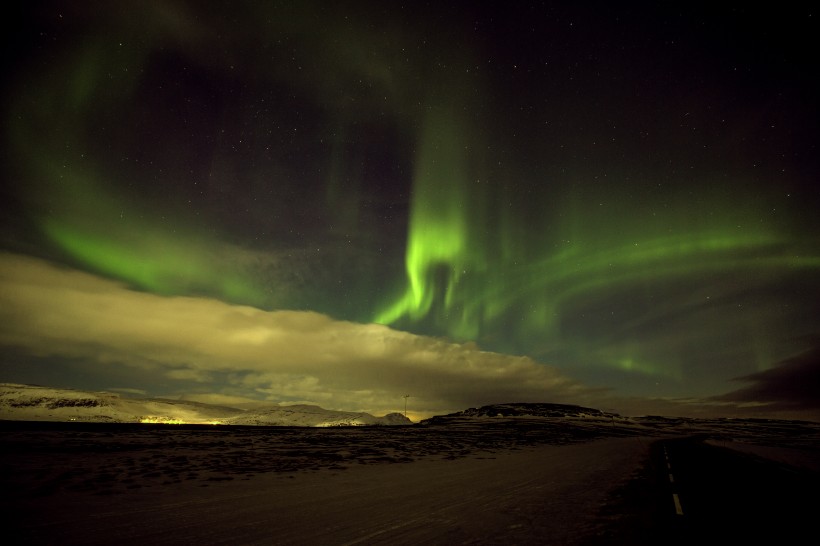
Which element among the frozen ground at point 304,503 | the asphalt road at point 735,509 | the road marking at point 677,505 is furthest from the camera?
the road marking at point 677,505

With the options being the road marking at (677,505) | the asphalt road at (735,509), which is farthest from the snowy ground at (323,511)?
the road marking at (677,505)

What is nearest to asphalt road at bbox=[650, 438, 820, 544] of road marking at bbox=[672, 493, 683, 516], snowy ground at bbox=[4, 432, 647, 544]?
road marking at bbox=[672, 493, 683, 516]

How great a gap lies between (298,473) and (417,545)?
1347 centimetres

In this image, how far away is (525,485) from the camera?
15.3 m

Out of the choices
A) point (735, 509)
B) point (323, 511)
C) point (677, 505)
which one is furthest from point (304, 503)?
point (735, 509)

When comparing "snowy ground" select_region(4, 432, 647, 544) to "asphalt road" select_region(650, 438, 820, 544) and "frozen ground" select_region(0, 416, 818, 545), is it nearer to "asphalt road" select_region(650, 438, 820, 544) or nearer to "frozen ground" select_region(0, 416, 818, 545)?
"frozen ground" select_region(0, 416, 818, 545)

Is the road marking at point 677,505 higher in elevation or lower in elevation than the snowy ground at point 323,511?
higher

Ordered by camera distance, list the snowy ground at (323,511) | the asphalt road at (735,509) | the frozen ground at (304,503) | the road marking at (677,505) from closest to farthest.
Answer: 1. the snowy ground at (323,511)
2. the frozen ground at (304,503)
3. the asphalt road at (735,509)
4. the road marking at (677,505)

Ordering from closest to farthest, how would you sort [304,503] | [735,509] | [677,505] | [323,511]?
[323,511] → [735,509] → [677,505] → [304,503]

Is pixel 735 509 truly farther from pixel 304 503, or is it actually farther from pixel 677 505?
pixel 304 503

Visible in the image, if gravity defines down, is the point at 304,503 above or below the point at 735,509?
below

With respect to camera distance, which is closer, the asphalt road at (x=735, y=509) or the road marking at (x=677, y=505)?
the asphalt road at (x=735, y=509)

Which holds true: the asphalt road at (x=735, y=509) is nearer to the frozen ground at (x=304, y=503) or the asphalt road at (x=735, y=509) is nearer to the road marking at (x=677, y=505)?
the road marking at (x=677, y=505)

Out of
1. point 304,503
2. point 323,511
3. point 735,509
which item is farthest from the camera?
point 304,503
